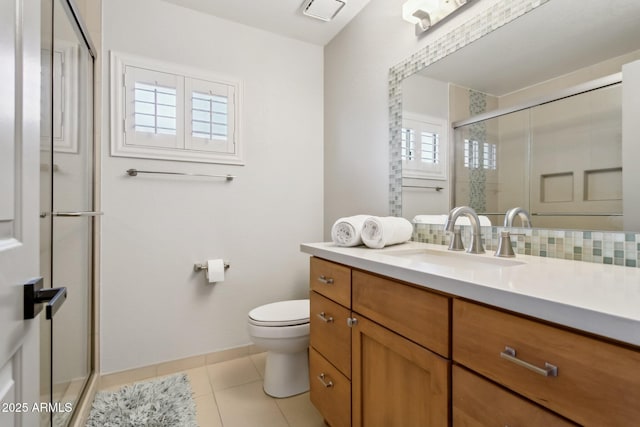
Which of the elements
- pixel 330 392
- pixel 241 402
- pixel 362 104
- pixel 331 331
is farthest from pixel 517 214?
pixel 241 402

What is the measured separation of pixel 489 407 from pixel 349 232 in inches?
35.0

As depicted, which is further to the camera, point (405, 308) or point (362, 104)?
point (362, 104)

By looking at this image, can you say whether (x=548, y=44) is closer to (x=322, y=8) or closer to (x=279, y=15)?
(x=322, y=8)

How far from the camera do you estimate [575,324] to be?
52cm

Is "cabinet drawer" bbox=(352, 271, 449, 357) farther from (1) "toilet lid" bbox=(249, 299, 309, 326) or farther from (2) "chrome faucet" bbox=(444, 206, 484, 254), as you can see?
(1) "toilet lid" bbox=(249, 299, 309, 326)

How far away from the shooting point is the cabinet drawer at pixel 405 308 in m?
0.78

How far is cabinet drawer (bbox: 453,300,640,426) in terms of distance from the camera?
47cm

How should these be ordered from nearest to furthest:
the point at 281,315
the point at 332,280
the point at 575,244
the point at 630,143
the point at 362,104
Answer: the point at 630,143, the point at 575,244, the point at 332,280, the point at 281,315, the point at 362,104

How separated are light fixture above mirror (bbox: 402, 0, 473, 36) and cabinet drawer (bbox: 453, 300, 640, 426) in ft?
4.51

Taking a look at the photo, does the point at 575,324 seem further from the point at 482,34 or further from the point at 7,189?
the point at 482,34

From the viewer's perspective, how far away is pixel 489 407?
2.18 feet

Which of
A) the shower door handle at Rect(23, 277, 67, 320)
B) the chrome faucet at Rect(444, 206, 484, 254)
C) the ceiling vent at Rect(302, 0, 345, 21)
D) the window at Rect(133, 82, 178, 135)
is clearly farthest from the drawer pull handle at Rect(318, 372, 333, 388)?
the ceiling vent at Rect(302, 0, 345, 21)

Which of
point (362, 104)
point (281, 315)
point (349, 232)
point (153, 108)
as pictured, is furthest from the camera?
point (362, 104)

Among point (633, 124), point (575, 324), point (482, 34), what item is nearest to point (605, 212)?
point (633, 124)
